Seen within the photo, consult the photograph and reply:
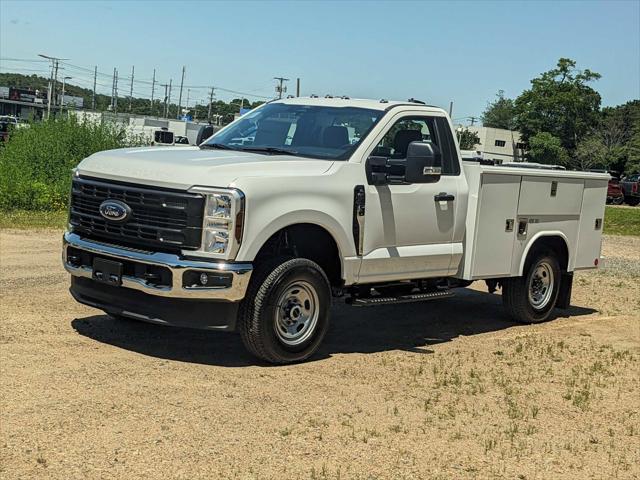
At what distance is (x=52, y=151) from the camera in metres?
20.7

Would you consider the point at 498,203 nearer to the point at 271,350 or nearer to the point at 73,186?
the point at 271,350

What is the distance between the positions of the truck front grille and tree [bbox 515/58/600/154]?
107m

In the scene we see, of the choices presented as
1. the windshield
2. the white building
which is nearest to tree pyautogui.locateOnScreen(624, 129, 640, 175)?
the white building

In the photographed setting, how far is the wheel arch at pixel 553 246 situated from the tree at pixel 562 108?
10276cm

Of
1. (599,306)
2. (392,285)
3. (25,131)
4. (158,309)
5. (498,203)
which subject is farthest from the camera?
(25,131)

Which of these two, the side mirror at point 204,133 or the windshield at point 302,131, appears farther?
the side mirror at point 204,133

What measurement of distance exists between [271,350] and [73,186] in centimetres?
225

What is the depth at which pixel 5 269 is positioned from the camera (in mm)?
11320

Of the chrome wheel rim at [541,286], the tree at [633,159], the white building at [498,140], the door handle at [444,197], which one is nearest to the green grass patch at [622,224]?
the chrome wheel rim at [541,286]

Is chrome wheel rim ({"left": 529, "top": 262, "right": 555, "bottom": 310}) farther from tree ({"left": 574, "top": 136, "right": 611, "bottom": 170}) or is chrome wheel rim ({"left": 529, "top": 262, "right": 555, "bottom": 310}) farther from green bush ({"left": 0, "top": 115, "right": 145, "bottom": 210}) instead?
tree ({"left": 574, "top": 136, "right": 611, "bottom": 170})

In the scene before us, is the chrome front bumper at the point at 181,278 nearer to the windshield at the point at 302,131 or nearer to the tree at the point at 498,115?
the windshield at the point at 302,131

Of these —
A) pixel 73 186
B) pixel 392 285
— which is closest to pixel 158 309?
pixel 73 186

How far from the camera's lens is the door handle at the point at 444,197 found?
28.7 ft

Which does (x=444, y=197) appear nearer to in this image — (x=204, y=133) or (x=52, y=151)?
(x=204, y=133)
